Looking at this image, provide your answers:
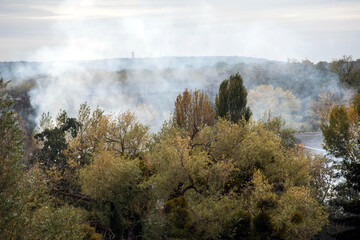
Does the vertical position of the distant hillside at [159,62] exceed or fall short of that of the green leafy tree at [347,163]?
it exceeds it

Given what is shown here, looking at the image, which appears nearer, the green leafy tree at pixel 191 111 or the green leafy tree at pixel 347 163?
the green leafy tree at pixel 347 163

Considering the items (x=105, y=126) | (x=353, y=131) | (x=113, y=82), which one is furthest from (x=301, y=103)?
(x=113, y=82)

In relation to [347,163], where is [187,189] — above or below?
above

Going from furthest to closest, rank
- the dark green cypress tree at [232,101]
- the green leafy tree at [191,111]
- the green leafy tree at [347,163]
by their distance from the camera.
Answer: the dark green cypress tree at [232,101] → the green leafy tree at [191,111] → the green leafy tree at [347,163]

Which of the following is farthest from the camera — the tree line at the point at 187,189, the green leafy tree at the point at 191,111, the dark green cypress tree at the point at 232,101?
the dark green cypress tree at the point at 232,101

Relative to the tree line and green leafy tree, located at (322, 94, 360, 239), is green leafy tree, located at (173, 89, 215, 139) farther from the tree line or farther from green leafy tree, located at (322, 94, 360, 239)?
green leafy tree, located at (322, 94, 360, 239)

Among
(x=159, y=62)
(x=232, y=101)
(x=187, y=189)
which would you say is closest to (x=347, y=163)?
(x=232, y=101)

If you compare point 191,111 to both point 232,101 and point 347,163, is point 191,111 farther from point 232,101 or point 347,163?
point 347,163

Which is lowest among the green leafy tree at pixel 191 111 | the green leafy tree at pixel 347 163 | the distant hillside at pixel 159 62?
the green leafy tree at pixel 347 163

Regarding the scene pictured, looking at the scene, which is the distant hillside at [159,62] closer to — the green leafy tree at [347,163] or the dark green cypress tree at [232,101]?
the dark green cypress tree at [232,101]

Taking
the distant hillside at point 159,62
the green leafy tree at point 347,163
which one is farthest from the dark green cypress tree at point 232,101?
the distant hillside at point 159,62

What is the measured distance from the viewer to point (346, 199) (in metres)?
23.1

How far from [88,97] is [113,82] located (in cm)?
1907

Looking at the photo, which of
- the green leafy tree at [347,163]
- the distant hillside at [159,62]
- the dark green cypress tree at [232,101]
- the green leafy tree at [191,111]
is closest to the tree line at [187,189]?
the green leafy tree at [347,163]
